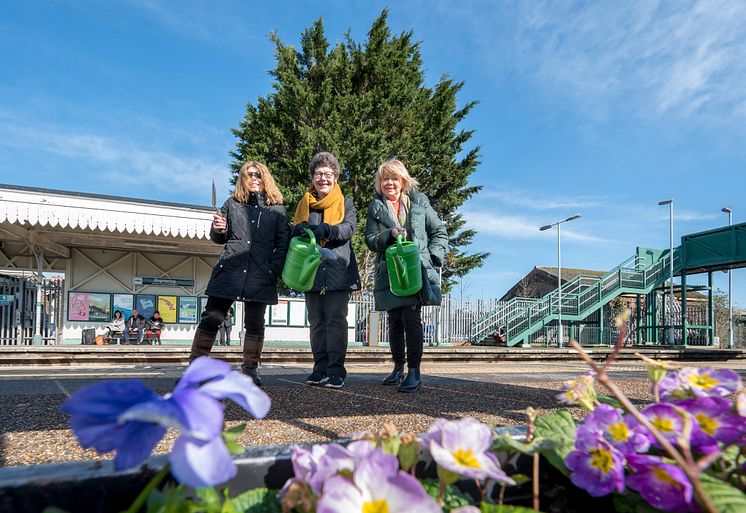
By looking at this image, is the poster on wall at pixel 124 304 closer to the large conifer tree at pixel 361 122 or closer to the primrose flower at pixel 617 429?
the large conifer tree at pixel 361 122

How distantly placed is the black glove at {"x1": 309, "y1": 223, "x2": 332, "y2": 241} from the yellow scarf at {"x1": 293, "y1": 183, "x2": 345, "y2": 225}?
0.77 ft

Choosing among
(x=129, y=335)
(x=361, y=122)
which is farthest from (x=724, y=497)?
(x=361, y=122)

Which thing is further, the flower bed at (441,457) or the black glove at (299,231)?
the black glove at (299,231)

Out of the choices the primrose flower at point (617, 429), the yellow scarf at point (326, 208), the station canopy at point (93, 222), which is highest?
the station canopy at point (93, 222)

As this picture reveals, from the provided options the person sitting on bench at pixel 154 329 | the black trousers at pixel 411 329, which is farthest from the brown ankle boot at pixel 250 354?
the person sitting on bench at pixel 154 329

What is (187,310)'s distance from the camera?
51.6ft

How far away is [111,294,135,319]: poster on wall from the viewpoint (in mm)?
14898

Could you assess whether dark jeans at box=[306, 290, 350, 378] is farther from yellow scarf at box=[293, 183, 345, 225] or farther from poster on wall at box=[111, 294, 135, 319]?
poster on wall at box=[111, 294, 135, 319]

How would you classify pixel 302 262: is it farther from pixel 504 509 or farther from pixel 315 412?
pixel 504 509

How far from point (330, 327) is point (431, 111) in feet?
67.6

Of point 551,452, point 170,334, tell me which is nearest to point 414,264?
point 551,452

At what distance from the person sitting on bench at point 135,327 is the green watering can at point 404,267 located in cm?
1283

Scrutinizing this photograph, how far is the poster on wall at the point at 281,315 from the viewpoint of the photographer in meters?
16.5

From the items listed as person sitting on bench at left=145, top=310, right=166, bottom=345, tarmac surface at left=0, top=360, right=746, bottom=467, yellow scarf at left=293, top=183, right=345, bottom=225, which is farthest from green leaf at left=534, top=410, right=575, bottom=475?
person sitting on bench at left=145, top=310, right=166, bottom=345
